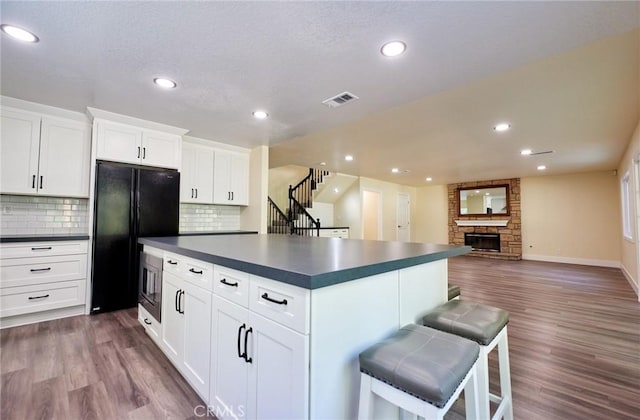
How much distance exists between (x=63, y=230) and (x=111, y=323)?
149 centimetres

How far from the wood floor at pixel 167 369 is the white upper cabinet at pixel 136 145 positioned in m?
1.87

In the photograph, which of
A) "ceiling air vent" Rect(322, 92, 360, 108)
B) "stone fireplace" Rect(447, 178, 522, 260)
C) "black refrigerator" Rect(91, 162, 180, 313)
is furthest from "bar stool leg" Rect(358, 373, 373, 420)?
"stone fireplace" Rect(447, 178, 522, 260)

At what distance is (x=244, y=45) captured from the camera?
77.1 inches

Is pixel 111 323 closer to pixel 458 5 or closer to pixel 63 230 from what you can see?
pixel 63 230

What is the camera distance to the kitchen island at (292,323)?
1055 millimetres

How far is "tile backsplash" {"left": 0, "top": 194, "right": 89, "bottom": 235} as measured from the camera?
3.18 metres

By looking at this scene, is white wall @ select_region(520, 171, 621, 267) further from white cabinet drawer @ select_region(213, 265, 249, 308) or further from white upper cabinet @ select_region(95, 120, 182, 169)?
white cabinet drawer @ select_region(213, 265, 249, 308)

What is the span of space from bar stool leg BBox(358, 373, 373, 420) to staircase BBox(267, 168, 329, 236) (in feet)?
19.0

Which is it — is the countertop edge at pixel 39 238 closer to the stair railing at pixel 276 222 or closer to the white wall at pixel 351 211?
the stair railing at pixel 276 222

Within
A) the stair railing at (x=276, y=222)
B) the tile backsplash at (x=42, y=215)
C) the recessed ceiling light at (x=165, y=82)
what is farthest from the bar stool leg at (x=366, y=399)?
the stair railing at (x=276, y=222)

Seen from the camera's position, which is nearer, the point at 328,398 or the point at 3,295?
the point at 328,398

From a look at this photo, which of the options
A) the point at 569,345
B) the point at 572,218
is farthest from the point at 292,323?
the point at 572,218

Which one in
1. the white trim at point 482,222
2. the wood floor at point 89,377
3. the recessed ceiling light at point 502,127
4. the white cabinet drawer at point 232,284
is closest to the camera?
the white cabinet drawer at point 232,284

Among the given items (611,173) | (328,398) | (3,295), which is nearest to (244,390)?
(328,398)
